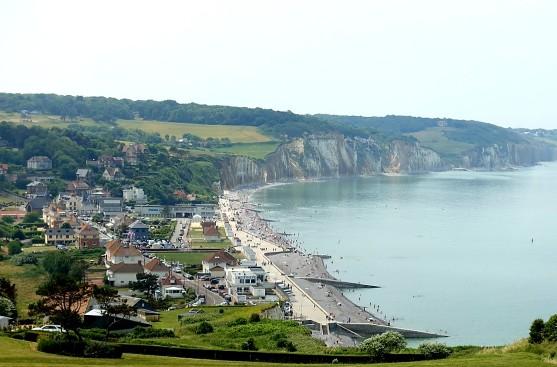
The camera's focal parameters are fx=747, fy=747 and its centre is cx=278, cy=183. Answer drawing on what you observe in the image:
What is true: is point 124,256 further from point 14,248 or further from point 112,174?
point 112,174

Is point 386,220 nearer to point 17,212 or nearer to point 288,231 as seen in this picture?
point 288,231

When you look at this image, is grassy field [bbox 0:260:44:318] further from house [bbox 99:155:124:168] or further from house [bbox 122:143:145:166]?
house [bbox 122:143:145:166]

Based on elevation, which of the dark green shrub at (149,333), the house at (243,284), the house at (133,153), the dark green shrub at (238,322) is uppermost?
the house at (133,153)

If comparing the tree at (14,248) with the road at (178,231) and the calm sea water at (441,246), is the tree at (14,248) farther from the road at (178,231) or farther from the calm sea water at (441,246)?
the calm sea water at (441,246)

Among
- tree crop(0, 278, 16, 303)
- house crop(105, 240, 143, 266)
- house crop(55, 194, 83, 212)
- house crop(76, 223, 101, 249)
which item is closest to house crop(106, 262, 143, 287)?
house crop(105, 240, 143, 266)

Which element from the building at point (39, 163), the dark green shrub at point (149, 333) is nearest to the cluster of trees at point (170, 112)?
the building at point (39, 163)

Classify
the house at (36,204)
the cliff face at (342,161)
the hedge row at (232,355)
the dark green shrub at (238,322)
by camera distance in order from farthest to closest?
the cliff face at (342,161) → the house at (36,204) → the dark green shrub at (238,322) → the hedge row at (232,355)

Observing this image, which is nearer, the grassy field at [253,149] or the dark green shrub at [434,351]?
the dark green shrub at [434,351]
